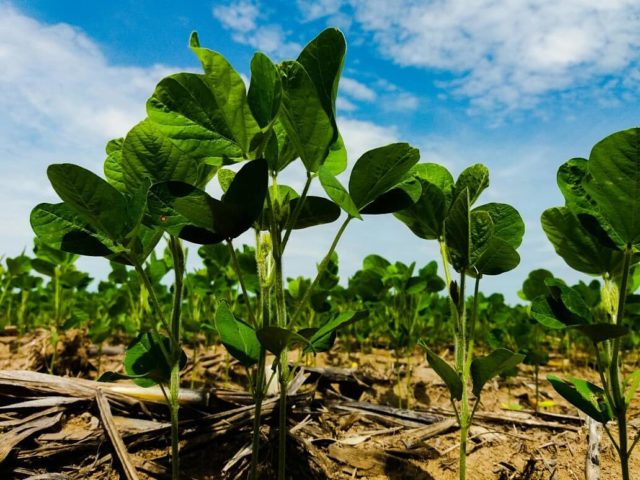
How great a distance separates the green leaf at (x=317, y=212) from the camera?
1.20 m

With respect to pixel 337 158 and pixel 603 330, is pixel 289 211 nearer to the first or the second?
pixel 337 158

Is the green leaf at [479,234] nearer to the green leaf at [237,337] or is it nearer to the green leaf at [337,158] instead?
the green leaf at [337,158]

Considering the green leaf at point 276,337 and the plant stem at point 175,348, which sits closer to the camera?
the green leaf at point 276,337

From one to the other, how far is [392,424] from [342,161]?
4.34ft

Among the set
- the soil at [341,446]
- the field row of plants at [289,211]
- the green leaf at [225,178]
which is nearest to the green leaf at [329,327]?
the field row of plants at [289,211]

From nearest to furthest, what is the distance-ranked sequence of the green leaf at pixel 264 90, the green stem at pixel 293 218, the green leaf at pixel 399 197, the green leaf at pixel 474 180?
the green leaf at pixel 264 90 < the green stem at pixel 293 218 < the green leaf at pixel 399 197 < the green leaf at pixel 474 180

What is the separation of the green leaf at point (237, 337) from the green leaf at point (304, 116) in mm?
394

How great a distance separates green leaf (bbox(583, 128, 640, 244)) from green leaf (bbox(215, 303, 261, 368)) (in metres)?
0.74

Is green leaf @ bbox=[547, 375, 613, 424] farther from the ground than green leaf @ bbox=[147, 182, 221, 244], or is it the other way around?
green leaf @ bbox=[147, 182, 221, 244]

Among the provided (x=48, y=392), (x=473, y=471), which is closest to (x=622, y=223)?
(x=473, y=471)

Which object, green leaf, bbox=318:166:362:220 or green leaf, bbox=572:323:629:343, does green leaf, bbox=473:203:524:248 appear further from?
green leaf, bbox=318:166:362:220

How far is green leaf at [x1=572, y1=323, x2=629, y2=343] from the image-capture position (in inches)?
39.8

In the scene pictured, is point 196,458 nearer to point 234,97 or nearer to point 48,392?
point 48,392

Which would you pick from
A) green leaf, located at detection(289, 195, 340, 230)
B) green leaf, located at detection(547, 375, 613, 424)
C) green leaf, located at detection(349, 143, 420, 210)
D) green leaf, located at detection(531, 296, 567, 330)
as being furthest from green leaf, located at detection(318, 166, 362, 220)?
green leaf, located at detection(547, 375, 613, 424)
